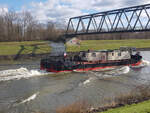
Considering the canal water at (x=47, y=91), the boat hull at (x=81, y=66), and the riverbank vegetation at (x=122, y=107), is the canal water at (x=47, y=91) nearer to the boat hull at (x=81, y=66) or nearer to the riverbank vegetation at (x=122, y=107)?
the riverbank vegetation at (x=122, y=107)

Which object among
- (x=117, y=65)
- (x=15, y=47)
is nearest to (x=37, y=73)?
(x=117, y=65)

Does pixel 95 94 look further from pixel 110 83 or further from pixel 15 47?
pixel 15 47

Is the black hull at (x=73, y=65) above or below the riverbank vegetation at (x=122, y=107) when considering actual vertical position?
above

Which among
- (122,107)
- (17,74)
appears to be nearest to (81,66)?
(17,74)

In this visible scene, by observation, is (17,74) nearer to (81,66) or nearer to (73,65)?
(73,65)

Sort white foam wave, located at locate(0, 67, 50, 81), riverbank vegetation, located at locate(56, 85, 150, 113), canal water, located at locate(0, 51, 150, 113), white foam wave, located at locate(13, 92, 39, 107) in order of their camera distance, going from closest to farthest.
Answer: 1. riverbank vegetation, located at locate(56, 85, 150, 113)
2. canal water, located at locate(0, 51, 150, 113)
3. white foam wave, located at locate(13, 92, 39, 107)
4. white foam wave, located at locate(0, 67, 50, 81)

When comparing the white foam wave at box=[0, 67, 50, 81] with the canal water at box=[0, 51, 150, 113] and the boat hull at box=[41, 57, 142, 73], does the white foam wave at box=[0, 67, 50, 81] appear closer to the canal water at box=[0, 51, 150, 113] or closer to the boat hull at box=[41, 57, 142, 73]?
the canal water at box=[0, 51, 150, 113]

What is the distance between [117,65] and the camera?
31984mm

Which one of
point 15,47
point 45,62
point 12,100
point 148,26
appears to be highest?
point 148,26

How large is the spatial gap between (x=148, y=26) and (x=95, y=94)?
904 inches

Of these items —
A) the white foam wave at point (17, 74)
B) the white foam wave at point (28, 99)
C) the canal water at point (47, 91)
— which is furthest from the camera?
the white foam wave at point (17, 74)

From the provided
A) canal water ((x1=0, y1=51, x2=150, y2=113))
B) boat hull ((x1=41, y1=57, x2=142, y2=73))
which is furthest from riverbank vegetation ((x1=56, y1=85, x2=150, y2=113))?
boat hull ((x1=41, y1=57, x2=142, y2=73))

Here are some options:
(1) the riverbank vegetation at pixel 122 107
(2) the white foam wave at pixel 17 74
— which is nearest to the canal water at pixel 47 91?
(2) the white foam wave at pixel 17 74

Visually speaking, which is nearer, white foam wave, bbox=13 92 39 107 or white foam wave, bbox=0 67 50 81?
white foam wave, bbox=13 92 39 107
